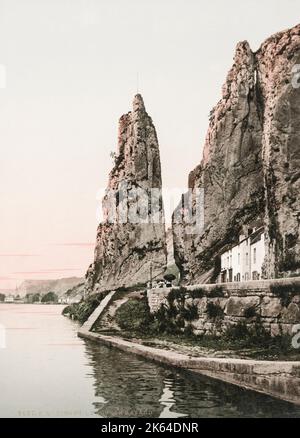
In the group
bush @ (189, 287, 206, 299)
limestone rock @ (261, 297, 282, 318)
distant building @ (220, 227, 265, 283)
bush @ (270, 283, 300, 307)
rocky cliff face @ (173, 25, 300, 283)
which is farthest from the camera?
rocky cliff face @ (173, 25, 300, 283)

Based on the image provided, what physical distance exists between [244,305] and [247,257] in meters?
23.5

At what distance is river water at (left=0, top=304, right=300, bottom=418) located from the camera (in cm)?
Answer: 1102

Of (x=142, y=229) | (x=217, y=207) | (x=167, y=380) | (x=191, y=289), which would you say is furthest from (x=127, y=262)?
(x=167, y=380)

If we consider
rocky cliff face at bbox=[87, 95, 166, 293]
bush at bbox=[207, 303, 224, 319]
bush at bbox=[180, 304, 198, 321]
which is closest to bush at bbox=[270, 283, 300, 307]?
bush at bbox=[207, 303, 224, 319]

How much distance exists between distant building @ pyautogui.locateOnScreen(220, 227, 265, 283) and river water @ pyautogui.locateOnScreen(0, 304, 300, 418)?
19453 millimetres

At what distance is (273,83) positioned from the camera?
31.2m

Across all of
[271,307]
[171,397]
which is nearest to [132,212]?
[271,307]

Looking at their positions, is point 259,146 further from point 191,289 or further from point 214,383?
point 214,383

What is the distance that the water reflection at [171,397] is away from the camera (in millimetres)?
10812

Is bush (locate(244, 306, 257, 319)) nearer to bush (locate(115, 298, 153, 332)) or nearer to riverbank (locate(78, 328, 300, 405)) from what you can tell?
riverbank (locate(78, 328, 300, 405))

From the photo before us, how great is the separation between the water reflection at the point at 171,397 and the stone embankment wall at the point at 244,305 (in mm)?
2776

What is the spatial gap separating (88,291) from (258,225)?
3777 cm

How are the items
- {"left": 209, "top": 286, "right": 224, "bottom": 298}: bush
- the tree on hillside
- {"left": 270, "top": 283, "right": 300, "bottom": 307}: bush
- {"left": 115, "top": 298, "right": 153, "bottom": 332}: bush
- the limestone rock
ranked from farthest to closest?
1. the tree on hillside
2. {"left": 115, "top": 298, "right": 153, "bottom": 332}: bush
3. {"left": 209, "top": 286, "right": 224, "bottom": 298}: bush
4. the limestone rock
5. {"left": 270, "top": 283, "right": 300, "bottom": 307}: bush

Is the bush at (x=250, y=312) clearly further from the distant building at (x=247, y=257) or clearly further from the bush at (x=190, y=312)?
the distant building at (x=247, y=257)
